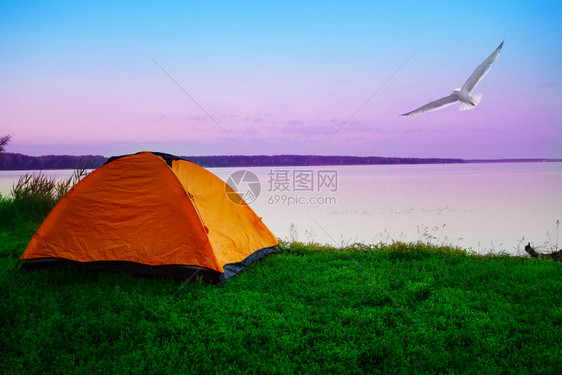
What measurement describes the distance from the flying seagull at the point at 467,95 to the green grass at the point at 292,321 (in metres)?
3.30

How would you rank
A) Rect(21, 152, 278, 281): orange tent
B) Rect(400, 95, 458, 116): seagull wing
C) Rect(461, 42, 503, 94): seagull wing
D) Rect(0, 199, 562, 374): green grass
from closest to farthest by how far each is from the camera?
1. Rect(0, 199, 562, 374): green grass
2. Rect(21, 152, 278, 281): orange tent
3. Rect(461, 42, 503, 94): seagull wing
4. Rect(400, 95, 458, 116): seagull wing

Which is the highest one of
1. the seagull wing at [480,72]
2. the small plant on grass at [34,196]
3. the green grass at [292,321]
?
the seagull wing at [480,72]

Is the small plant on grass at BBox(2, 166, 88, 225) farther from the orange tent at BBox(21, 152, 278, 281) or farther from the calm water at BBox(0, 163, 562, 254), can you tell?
the orange tent at BBox(21, 152, 278, 281)

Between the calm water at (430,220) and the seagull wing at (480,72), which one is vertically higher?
the seagull wing at (480,72)

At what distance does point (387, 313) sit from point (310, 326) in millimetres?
1265

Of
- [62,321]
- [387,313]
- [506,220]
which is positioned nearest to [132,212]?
[62,321]

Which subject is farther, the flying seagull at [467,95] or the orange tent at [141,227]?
the flying seagull at [467,95]

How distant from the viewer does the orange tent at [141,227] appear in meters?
6.57

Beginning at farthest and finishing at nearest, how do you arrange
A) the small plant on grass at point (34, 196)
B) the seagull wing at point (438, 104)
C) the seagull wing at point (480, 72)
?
the small plant on grass at point (34, 196) → the seagull wing at point (438, 104) → the seagull wing at point (480, 72)

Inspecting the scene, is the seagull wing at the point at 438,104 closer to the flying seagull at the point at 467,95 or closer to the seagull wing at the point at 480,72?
the flying seagull at the point at 467,95

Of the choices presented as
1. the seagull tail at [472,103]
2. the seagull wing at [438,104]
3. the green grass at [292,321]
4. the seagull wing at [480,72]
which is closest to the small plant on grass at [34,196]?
the green grass at [292,321]

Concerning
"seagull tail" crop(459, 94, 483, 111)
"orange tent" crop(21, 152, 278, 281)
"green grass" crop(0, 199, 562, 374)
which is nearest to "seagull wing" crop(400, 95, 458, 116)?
"seagull tail" crop(459, 94, 483, 111)

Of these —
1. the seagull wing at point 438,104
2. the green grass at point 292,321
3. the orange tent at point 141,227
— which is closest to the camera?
the green grass at point 292,321

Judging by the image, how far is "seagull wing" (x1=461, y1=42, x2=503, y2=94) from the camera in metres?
6.68
